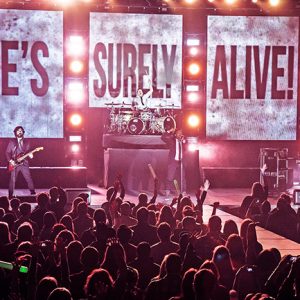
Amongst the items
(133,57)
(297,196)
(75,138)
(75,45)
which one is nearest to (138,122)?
(75,138)

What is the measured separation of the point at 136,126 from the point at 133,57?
2373 millimetres

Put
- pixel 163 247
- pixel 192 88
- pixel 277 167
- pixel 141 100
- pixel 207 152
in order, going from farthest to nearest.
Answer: pixel 207 152 < pixel 192 88 < pixel 141 100 < pixel 277 167 < pixel 163 247

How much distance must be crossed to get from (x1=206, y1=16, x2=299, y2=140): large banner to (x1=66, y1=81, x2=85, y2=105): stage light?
12.5 ft

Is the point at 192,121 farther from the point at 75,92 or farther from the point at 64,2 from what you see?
the point at 64,2

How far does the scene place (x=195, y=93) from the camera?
63.4 ft

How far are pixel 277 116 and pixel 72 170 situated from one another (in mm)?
6783

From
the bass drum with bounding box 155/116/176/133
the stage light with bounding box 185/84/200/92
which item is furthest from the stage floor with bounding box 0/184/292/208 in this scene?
the stage light with bounding box 185/84/200/92

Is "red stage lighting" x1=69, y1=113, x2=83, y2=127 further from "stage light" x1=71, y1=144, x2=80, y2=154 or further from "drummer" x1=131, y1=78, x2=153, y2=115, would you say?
"drummer" x1=131, y1=78, x2=153, y2=115

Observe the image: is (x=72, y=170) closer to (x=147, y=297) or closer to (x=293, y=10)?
(x=293, y=10)

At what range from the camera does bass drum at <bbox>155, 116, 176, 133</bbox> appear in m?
18.1

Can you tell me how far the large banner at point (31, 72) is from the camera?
18578 millimetres

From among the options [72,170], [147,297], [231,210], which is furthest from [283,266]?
[72,170]

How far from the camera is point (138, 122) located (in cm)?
1792

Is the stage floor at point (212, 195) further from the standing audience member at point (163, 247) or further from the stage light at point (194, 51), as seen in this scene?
the standing audience member at point (163, 247)
